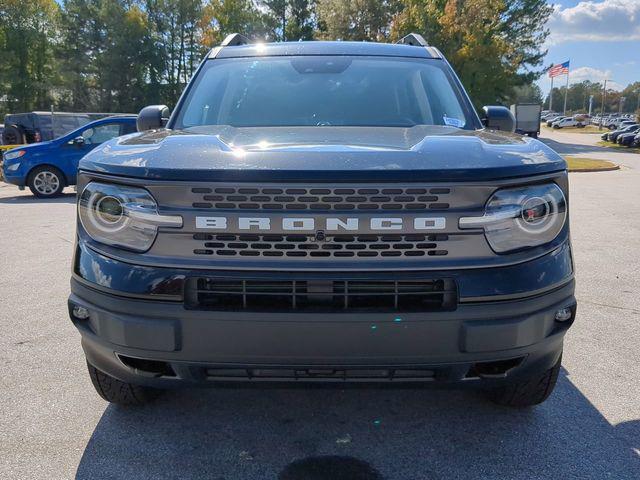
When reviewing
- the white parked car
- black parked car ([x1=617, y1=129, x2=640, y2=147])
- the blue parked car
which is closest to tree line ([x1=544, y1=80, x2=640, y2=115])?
the white parked car

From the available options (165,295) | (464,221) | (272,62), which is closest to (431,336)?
(464,221)

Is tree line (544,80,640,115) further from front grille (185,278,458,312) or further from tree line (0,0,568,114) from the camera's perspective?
front grille (185,278,458,312)

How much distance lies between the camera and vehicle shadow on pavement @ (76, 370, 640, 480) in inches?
92.9

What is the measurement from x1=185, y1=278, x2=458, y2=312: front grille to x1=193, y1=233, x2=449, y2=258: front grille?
0.32 feet

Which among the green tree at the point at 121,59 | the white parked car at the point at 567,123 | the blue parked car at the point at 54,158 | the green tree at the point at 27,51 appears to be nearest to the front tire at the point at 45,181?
the blue parked car at the point at 54,158

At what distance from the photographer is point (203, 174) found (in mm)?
1983

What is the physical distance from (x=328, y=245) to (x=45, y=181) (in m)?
11.7

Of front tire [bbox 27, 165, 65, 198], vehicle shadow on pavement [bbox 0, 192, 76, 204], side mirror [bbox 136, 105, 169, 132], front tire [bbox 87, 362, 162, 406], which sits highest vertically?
side mirror [bbox 136, 105, 169, 132]

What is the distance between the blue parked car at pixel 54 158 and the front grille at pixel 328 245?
10.8m

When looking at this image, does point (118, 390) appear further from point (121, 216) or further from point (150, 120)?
point (150, 120)

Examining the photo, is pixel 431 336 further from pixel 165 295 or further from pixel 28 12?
pixel 28 12

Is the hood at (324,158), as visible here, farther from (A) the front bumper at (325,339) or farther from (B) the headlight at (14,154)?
(B) the headlight at (14,154)

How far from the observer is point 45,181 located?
12.0 m

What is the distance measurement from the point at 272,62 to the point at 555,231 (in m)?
2.19
